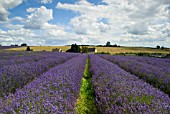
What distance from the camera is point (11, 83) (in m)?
6.72

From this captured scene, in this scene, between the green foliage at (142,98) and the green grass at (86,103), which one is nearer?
the green foliage at (142,98)

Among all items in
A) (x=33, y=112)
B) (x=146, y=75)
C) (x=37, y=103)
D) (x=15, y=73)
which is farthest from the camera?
(x=146, y=75)

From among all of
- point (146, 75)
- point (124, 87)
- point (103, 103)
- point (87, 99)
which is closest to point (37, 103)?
point (103, 103)

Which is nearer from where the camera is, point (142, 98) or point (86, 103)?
point (142, 98)

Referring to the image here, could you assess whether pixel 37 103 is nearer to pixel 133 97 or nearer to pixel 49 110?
pixel 49 110

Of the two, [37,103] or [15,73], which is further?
[15,73]

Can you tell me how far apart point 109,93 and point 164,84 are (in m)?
3.24

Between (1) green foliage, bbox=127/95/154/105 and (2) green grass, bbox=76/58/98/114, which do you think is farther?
(2) green grass, bbox=76/58/98/114

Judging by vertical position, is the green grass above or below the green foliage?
below

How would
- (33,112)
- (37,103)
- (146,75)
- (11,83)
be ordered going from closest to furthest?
(33,112) → (37,103) → (11,83) → (146,75)

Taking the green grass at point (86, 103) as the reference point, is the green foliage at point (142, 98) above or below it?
above

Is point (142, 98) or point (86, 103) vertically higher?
point (142, 98)

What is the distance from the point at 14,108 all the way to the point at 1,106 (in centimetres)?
20

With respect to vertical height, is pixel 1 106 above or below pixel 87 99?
above
